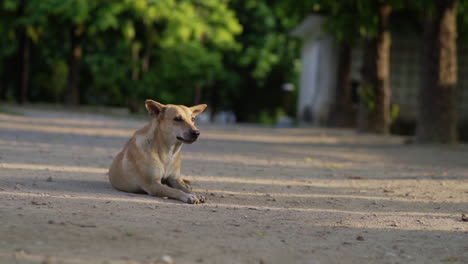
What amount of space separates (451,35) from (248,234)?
1190 cm

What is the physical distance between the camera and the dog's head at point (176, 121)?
7500mm

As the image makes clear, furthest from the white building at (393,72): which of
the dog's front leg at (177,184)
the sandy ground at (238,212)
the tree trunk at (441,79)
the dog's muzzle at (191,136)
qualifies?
the dog's muzzle at (191,136)

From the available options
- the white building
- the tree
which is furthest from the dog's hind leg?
the white building

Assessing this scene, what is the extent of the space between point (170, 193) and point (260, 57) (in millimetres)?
29068

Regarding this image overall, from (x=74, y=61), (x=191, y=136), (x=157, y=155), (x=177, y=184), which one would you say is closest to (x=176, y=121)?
(x=191, y=136)

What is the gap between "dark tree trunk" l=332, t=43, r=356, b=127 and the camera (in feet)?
84.5

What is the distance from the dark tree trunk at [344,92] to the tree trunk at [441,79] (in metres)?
9.46

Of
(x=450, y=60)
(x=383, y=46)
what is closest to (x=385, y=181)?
(x=450, y=60)

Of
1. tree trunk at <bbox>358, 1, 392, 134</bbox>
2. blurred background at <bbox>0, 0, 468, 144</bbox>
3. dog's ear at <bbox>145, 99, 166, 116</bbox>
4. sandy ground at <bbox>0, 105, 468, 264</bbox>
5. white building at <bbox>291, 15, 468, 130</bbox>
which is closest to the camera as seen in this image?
sandy ground at <bbox>0, 105, 468, 264</bbox>

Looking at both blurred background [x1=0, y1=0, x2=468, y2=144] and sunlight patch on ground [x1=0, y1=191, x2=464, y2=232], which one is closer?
sunlight patch on ground [x1=0, y1=191, x2=464, y2=232]

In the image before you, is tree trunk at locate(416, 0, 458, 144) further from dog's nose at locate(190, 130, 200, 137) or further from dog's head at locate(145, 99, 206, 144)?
dog's nose at locate(190, 130, 200, 137)

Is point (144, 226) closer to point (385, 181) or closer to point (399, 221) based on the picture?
point (399, 221)

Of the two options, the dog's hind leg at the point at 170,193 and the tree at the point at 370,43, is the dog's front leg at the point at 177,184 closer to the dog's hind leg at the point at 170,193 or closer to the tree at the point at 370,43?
the dog's hind leg at the point at 170,193

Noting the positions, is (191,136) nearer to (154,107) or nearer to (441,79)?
(154,107)
